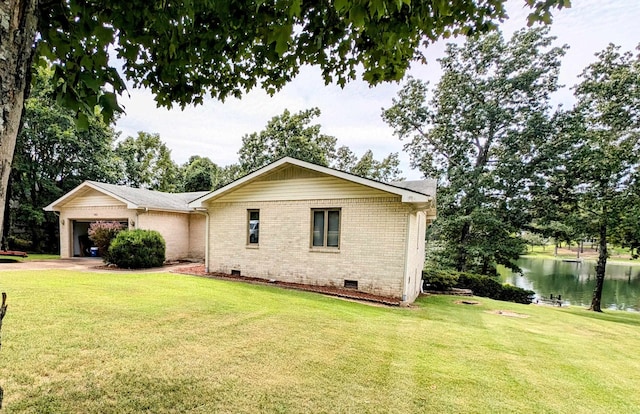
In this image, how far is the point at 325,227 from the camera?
9906 millimetres

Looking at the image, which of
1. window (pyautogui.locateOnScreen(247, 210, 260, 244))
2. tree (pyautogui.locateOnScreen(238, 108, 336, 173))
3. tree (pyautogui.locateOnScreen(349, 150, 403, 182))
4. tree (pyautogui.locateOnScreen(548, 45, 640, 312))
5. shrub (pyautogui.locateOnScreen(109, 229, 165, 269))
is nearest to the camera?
window (pyautogui.locateOnScreen(247, 210, 260, 244))

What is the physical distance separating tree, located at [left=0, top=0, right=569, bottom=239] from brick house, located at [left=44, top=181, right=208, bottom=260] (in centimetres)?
1208

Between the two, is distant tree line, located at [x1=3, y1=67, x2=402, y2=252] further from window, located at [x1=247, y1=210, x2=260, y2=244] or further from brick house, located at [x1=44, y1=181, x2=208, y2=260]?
window, located at [x1=247, y1=210, x2=260, y2=244]

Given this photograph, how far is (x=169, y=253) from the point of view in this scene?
15203mm

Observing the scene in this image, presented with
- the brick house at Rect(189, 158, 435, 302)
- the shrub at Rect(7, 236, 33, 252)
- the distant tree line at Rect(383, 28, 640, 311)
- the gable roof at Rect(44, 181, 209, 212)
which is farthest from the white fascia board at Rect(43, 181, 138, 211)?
the distant tree line at Rect(383, 28, 640, 311)

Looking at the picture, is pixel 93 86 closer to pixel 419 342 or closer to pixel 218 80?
pixel 218 80

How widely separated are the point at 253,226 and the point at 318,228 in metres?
2.72

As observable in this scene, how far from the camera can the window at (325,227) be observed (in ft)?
32.1

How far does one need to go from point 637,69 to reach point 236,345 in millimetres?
20465

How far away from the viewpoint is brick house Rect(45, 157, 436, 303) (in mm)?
8898

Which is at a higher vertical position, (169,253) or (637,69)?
(637,69)

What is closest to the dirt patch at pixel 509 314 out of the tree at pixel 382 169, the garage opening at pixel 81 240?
the tree at pixel 382 169

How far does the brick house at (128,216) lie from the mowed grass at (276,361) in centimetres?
838

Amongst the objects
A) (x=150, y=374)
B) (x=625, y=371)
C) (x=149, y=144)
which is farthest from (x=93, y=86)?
(x=149, y=144)
